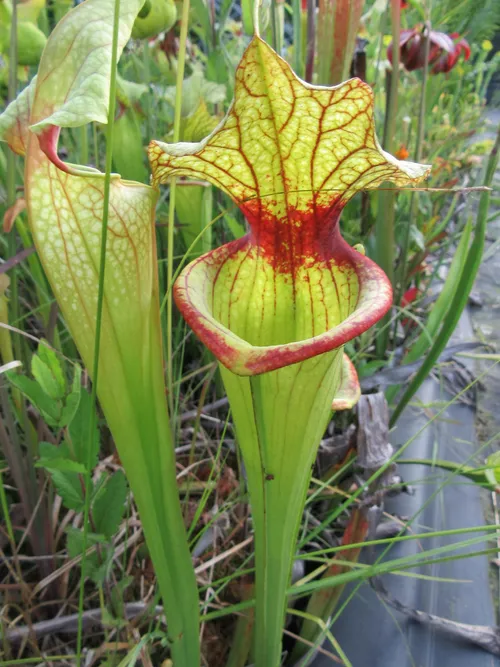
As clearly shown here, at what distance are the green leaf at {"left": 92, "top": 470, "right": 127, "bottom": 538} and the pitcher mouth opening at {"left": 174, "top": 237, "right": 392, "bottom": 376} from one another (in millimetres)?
229

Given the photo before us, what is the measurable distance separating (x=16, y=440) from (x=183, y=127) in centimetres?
81

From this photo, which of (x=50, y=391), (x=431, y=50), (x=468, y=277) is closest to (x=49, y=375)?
(x=50, y=391)

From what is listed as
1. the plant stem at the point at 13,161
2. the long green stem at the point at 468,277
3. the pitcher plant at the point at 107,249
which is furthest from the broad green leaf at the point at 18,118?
the long green stem at the point at 468,277

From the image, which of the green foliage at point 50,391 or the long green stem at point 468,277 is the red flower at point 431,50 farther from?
the green foliage at point 50,391

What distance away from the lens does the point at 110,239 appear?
0.42 meters

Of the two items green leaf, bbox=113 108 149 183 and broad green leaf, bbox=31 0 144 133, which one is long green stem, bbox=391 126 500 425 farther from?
green leaf, bbox=113 108 149 183

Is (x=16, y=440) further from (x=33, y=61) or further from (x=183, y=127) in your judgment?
(x=183, y=127)

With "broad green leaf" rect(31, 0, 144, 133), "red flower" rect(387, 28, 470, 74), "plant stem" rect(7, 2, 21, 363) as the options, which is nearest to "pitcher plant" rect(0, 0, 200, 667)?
"broad green leaf" rect(31, 0, 144, 133)

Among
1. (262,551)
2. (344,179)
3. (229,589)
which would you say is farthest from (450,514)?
(344,179)

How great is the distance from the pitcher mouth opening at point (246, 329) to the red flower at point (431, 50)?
1.22 meters

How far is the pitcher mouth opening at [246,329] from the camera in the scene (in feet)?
1.26

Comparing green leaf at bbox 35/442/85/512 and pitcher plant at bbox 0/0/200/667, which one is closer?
pitcher plant at bbox 0/0/200/667

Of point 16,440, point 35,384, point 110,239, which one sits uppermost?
point 110,239

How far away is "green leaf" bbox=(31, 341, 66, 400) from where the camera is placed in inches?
21.0
